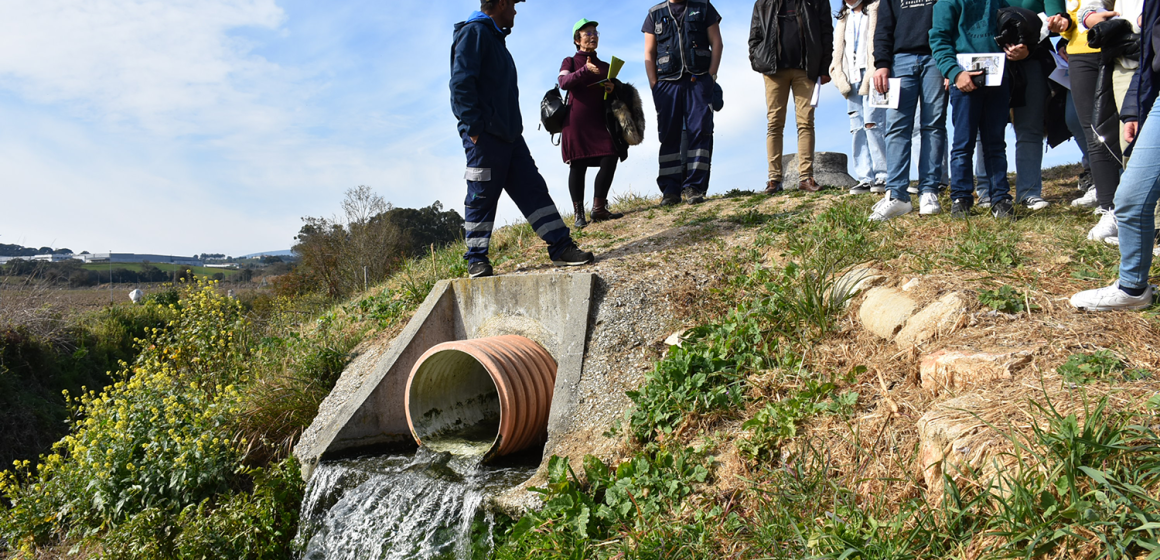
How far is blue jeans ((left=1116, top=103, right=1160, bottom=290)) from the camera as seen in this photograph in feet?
8.14

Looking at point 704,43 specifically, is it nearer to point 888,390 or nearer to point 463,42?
point 463,42

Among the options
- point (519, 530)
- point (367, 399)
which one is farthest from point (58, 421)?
point (519, 530)

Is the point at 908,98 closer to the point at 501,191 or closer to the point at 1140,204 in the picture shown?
the point at 1140,204

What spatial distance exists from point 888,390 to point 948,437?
609 mm

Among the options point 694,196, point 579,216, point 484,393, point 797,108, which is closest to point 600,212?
point 579,216

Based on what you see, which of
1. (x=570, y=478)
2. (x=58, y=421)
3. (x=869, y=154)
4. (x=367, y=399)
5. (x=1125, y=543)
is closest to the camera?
(x=1125, y=543)

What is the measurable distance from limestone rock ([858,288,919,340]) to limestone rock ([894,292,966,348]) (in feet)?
0.16

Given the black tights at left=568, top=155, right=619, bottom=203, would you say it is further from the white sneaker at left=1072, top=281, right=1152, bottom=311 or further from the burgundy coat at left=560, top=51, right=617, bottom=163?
the white sneaker at left=1072, top=281, right=1152, bottom=311

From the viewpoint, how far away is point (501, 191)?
16.5 ft

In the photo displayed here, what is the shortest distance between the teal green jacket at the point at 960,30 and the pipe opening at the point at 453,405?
384 cm

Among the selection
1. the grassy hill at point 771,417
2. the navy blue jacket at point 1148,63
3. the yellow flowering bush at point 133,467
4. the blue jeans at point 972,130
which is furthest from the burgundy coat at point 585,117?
the navy blue jacket at point 1148,63

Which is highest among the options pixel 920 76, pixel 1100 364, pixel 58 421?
pixel 920 76

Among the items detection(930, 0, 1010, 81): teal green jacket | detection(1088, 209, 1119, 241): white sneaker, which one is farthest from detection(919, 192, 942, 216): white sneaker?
detection(1088, 209, 1119, 241): white sneaker

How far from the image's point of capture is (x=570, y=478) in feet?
10.5
